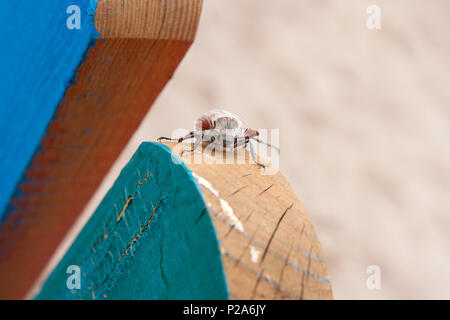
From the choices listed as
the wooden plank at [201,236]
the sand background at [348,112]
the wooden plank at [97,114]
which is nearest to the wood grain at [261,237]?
the wooden plank at [201,236]

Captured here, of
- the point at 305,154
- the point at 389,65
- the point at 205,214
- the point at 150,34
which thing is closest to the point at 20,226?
the point at 150,34

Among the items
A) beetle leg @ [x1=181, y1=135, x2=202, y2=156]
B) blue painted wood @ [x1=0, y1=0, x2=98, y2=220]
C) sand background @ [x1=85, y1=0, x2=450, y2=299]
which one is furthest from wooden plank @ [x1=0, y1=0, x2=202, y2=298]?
sand background @ [x1=85, y1=0, x2=450, y2=299]

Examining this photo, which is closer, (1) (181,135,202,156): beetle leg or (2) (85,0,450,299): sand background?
(1) (181,135,202,156): beetle leg

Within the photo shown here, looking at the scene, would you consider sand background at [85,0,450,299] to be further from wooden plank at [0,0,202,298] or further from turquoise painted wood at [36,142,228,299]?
turquoise painted wood at [36,142,228,299]

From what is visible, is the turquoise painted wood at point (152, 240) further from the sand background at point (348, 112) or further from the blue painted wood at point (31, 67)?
the sand background at point (348, 112)

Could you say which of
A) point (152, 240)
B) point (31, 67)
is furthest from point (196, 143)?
point (31, 67)

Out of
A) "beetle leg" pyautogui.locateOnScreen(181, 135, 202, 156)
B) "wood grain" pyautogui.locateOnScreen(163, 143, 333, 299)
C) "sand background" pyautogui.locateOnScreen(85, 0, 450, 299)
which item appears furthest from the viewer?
"sand background" pyautogui.locateOnScreen(85, 0, 450, 299)
